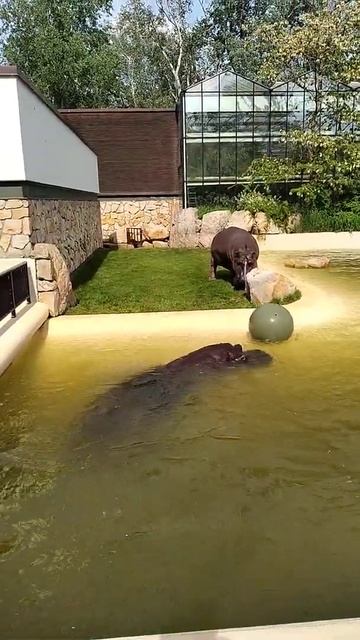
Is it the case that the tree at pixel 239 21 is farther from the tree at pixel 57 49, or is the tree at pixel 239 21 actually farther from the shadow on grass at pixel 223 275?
the shadow on grass at pixel 223 275

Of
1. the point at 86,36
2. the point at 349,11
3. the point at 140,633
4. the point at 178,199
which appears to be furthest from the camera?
the point at 86,36

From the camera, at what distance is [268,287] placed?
37.3 feet

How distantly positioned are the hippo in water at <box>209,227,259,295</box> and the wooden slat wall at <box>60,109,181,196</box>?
13083 mm

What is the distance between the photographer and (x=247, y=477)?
483cm

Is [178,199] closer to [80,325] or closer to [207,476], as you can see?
[80,325]

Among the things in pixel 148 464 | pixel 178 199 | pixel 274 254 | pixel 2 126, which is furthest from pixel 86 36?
pixel 148 464

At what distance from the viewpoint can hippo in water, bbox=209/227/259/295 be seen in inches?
486

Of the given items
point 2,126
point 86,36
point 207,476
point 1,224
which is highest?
point 86,36

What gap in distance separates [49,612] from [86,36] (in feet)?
139

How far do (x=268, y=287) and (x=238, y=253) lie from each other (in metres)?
1.42

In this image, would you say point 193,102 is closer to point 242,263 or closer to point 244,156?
point 244,156

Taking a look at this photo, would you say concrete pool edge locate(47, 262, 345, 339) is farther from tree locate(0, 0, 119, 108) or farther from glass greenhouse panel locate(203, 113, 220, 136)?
tree locate(0, 0, 119, 108)

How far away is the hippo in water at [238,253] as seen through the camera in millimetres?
12336

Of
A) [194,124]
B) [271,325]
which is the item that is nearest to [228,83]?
[194,124]
